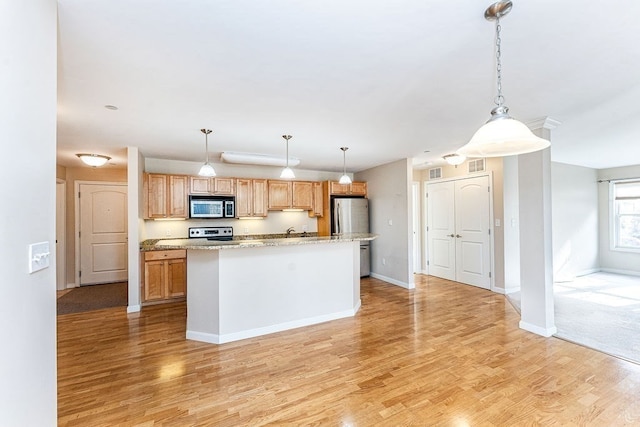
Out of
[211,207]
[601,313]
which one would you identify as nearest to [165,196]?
[211,207]

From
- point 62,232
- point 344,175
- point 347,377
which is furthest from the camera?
point 62,232

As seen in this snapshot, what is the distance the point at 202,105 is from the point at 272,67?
1049 mm

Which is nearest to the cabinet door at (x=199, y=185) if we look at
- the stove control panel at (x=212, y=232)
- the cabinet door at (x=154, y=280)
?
the stove control panel at (x=212, y=232)

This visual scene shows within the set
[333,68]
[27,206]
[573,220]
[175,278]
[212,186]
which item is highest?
[333,68]

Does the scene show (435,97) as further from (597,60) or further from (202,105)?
(202,105)

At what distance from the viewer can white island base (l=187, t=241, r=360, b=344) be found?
3213mm

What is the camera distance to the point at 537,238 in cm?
334

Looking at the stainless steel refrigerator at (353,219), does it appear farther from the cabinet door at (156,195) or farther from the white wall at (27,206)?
the white wall at (27,206)

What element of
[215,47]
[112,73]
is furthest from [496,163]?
[112,73]

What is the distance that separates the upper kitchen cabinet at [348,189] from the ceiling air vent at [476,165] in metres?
2.14

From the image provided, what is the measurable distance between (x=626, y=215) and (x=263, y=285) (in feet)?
26.7

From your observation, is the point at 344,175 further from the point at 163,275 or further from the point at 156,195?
the point at 163,275

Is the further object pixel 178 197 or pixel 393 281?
pixel 393 281

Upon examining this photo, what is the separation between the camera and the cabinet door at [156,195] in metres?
4.77
